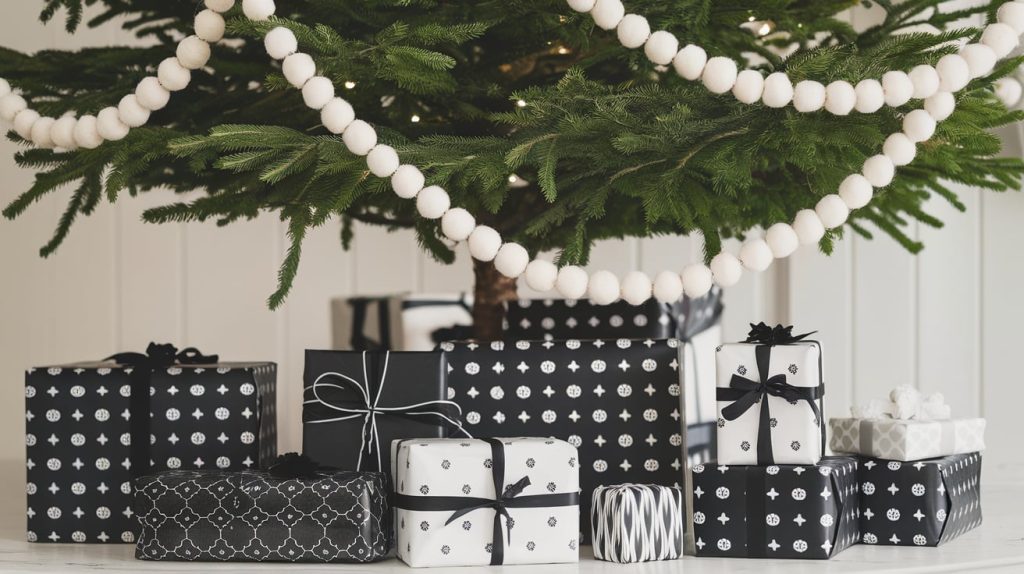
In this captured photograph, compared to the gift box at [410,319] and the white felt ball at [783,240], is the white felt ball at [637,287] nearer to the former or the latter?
the white felt ball at [783,240]

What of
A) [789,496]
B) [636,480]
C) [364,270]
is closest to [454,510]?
[636,480]

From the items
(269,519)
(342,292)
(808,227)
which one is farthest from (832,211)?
(342,292)

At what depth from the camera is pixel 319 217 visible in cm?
91

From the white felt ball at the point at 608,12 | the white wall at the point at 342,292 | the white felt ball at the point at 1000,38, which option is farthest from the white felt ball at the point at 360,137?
the white wall at the point at 342,292

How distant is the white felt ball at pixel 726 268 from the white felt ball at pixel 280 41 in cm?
43

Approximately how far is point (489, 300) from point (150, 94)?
54 cm

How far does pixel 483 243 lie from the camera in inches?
35.9

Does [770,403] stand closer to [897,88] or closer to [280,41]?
[897,88]

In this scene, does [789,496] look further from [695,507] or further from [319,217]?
[319,217]

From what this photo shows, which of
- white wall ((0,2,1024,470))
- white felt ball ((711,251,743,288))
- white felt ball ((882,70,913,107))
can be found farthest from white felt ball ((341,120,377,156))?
white wall ((0,2,1024,470))

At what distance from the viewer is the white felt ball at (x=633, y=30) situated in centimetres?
88

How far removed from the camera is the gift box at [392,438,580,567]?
2.85ft

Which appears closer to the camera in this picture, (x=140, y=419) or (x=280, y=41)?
(x=280, y=41)

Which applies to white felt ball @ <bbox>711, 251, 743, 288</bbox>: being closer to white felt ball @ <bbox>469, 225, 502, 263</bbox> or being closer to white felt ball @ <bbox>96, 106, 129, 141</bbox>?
white felt ball @ <bbox>469, 225, 502, 263</bbox>
